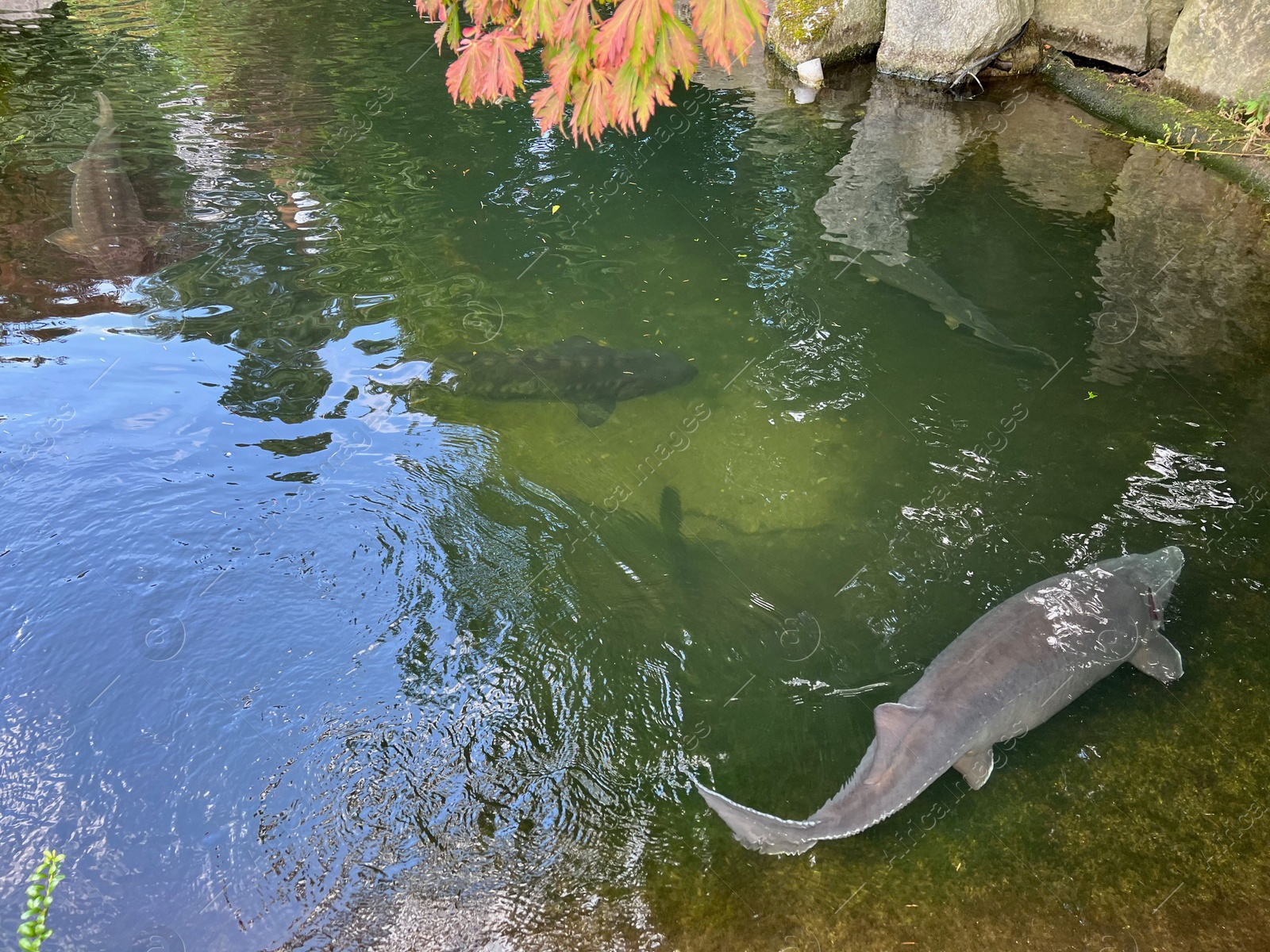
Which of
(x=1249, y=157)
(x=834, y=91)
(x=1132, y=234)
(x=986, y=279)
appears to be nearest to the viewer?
(x=986, y=279)

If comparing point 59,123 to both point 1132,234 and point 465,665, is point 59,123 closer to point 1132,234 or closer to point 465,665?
point 465,665

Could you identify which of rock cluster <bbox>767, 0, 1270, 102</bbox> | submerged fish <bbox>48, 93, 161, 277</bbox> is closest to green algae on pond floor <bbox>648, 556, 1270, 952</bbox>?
submerged fish <bbox>48, 93, 161, 277</bbox>

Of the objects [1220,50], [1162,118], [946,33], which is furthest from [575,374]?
[1220,50]

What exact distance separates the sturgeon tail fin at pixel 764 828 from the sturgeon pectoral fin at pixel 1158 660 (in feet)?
6.87

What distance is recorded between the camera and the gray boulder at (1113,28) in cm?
1104

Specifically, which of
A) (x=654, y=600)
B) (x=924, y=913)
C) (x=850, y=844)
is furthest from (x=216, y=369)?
(x=924, y=913)

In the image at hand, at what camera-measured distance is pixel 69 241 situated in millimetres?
7754

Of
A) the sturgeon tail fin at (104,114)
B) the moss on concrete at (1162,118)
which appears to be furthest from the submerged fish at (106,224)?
the moss on concrete at (1162,118)

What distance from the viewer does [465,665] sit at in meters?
4.15

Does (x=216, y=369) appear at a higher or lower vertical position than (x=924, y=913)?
higher

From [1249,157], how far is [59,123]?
15043 millimetres

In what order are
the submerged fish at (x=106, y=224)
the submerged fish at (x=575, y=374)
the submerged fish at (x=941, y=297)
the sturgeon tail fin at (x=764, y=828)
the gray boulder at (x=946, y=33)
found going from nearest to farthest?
the sturgeon tail fin at (x=764, y=828), the submerged fish at (x=575, y=374), the submerged fish at (x=941, y=297), the submerged fish at (x=106, y=224), the gray boulder at (x=946, y=33)

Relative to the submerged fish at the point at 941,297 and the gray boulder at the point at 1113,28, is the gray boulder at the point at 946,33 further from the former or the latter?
the submerged fish at the point at 941,297

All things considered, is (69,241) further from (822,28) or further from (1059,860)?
(822,28)
